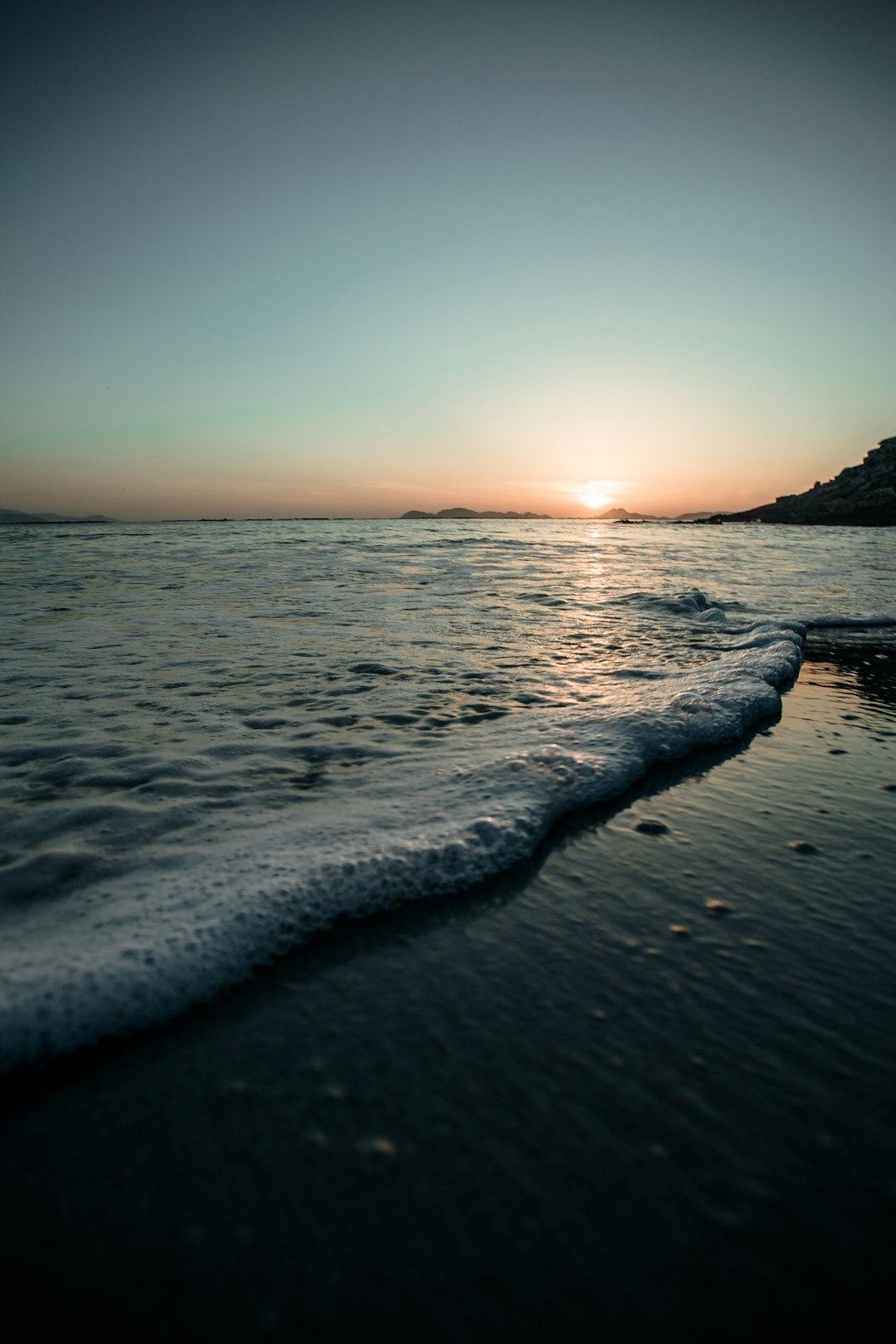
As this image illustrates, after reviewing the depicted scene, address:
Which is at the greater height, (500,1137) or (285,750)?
(285,750)

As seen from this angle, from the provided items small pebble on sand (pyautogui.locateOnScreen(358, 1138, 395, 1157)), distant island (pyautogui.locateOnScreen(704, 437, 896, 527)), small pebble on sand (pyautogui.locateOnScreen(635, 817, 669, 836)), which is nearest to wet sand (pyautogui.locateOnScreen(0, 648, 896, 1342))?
small pebble on sand (pyautogui.locateOnScreen(358, 1138, 395, 1157))

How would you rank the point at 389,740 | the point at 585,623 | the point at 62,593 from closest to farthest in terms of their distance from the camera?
the point at 389,740, the point at 585,623, the point at 62,593

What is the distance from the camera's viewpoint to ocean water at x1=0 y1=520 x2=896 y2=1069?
233cm

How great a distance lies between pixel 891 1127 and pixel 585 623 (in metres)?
7.48

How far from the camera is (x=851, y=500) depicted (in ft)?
286

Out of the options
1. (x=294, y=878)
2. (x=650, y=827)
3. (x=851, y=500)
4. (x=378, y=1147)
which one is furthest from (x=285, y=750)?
(x=851, y=500)

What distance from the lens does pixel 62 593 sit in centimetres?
1139

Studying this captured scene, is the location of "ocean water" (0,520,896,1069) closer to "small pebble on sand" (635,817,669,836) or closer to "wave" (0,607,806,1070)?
"wave" (0,607,806,1070)

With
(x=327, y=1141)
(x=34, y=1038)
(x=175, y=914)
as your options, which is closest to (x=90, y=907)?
(x=175, y=914)

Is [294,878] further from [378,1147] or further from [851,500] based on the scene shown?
[851,500]

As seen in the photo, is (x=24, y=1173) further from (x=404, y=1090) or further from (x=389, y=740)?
(x=389, y=740)

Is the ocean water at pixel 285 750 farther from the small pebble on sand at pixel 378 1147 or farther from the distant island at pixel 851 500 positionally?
the distant island at pixel 851 500

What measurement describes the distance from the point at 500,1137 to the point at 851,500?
104m

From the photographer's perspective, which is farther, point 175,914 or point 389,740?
point 389,740
